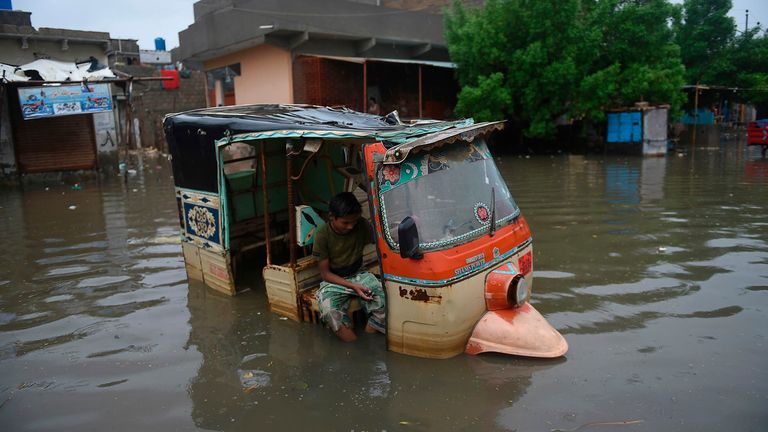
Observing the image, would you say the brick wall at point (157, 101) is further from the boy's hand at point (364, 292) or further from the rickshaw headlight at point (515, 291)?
the rickshaw headlight at point (515, 291)

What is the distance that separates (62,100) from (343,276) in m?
13.7

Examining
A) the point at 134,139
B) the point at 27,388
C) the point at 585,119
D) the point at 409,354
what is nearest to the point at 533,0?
the point at 585,119

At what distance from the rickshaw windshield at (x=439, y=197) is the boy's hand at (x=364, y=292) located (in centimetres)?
72

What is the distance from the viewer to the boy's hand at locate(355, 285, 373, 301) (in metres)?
4.71

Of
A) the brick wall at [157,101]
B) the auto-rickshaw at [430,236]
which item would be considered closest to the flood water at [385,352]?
the auto-rickshaw at [430,236]

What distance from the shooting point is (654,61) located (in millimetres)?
20859

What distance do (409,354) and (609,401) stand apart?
4.87 feet

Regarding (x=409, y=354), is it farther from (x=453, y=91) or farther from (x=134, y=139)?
(x=134, y=139)

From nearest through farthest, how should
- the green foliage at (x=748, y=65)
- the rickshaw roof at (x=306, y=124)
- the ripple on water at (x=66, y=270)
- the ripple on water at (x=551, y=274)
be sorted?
the rickshaw roof at (x=306, y=124) < the ripple on water at (x=551, y=274) < the ripple on water at (x=66, y=270) < the green foliage at (x=748, y=65)

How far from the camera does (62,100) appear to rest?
1523 centimetres

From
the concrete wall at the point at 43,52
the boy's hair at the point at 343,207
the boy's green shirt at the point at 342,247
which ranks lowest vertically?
the boy's green shirt at the point at 342,247

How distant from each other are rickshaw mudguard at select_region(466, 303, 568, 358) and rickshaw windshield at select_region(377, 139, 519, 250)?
670mm

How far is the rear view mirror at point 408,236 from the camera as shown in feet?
12.8

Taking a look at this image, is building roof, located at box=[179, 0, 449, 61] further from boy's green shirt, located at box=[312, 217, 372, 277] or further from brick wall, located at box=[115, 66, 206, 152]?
boy's green shirt, located at box=[312, 217, 372, 277]
